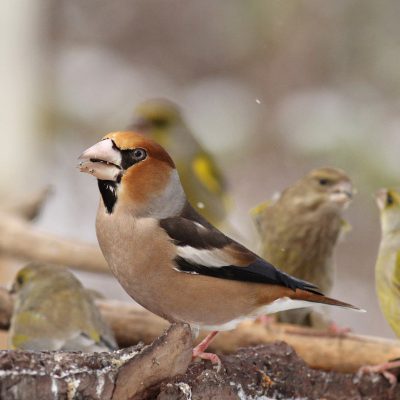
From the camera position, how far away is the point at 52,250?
14.0ft

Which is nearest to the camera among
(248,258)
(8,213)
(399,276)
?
(248,258)

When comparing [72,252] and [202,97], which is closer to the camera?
[72,252]

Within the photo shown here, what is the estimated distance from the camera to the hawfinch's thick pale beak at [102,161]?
2.17 m

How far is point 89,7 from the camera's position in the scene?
7.49m

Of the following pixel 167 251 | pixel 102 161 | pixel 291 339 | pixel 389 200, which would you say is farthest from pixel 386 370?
pixel 102 161

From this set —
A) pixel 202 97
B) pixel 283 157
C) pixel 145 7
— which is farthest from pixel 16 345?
pixel 145 7

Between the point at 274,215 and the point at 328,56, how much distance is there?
3769mm

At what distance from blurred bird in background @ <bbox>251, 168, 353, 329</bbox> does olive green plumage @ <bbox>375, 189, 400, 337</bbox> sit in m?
0.19

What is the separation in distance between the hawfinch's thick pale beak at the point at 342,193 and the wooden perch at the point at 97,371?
1.38 metres

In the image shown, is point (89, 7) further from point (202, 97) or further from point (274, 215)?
point (274, 215)

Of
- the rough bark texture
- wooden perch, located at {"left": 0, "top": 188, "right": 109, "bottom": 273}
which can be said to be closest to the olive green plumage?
the rough bark texture

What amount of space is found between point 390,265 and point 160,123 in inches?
55.7

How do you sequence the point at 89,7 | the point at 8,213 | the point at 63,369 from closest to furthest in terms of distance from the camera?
the point at 63,369, the point at 8,213, the point at 89,7

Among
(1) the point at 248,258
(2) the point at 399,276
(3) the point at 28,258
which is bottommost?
(3) the point at 28,258
